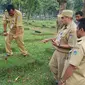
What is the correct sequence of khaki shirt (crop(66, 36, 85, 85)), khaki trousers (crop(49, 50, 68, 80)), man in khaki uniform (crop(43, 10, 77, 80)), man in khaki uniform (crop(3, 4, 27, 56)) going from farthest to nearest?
man in khaki uniform (crop(3, 4, 27, 56))
khaki trousers (crop(49, 50, 68, 80))
man in khaki uniform (crop(43, 10, 77, 80))
khaki shirt (crop(66, 36, 85, 85))

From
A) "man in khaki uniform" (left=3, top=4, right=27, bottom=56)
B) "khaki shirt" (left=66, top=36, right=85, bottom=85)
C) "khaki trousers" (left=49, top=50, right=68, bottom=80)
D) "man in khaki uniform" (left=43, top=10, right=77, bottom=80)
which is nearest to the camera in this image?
"khaki shirt" (left=66, top=36, right=85, bottom=85)

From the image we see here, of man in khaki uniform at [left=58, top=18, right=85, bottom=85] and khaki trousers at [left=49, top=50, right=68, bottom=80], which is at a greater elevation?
man in khaki uniform at [left=58, top=18, right=85, bottom=85]

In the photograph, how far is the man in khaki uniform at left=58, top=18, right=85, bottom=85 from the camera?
3859 millimetres

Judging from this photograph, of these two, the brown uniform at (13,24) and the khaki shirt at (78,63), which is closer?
the khaki shirt at (78,63)

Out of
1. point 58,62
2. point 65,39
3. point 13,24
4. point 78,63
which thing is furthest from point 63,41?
point 13,24

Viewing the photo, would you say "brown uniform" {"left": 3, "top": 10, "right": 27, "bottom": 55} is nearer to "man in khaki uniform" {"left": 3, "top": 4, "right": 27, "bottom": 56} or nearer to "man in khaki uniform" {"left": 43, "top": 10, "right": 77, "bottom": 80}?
"man in khaki uniform" {"left": 3, "top": 4, "right": 27, "bottom": 56}

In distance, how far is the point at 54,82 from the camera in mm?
7191

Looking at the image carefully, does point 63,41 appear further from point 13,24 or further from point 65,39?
point 13,24

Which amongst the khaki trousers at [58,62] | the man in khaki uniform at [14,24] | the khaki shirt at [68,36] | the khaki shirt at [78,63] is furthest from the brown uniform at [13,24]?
the khaki shirt at [78,63]

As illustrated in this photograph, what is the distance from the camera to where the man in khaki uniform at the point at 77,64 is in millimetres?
3859

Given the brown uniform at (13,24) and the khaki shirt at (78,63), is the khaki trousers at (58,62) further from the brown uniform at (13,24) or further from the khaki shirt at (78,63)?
the brown uniform at (13,24)

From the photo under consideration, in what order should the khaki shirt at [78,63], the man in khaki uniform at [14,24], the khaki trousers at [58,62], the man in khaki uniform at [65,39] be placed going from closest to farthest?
the khaki shirt at [78,63], the man in khaki uniform at [65,39], the khaki trousers at [58,62], the man in khaki uniform at [14,24]

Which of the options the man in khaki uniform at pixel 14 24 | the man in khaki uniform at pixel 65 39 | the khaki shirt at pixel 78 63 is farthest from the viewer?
the man in khaki uniform at pixel 14 24

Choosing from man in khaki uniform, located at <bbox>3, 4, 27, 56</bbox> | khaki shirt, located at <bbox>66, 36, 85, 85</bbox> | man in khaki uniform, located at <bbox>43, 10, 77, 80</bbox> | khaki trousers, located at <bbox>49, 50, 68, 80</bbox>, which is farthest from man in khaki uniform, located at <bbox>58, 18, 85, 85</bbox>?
man in khaki uniform, located at <bbox>3, 4, 27, 56</bbox>
